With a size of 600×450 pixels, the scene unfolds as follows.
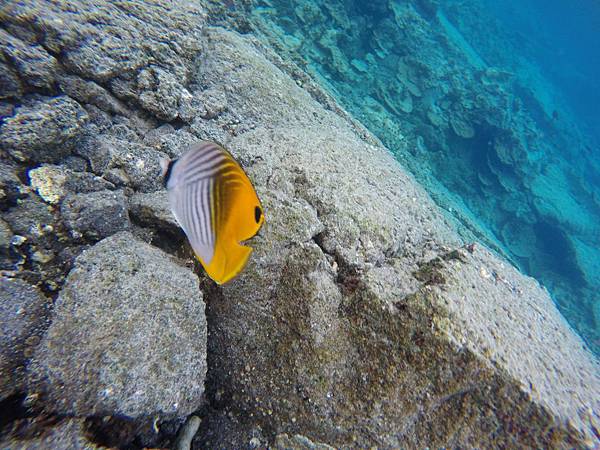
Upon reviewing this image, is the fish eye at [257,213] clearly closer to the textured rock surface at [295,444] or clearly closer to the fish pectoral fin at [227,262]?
the fish pectoral fin at [227,262]

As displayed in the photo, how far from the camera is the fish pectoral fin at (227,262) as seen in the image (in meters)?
0.90

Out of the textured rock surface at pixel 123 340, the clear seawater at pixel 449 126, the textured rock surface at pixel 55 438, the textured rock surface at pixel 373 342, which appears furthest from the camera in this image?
the clear seawater at pixel 449 126

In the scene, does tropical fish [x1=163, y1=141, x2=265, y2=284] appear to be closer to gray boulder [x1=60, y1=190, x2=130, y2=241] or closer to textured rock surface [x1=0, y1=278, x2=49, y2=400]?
textured rock surface [x1=0, y1=278, x2=49, y2=400]

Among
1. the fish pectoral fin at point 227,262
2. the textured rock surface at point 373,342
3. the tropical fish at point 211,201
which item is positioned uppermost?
the tropical fish at point 211,201

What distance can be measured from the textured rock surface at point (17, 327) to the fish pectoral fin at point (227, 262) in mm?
1165

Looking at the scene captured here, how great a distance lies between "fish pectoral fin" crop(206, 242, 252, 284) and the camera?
2.95 ft

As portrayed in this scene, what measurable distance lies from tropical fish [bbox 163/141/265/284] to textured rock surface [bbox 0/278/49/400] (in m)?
1.18

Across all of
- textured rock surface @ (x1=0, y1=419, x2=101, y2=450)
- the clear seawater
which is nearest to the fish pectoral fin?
textured rock surface @ (x1=0, y1=419, x2=101, y2=450)

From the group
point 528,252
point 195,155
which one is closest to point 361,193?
point 195,155

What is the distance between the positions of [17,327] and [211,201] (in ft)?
4.25

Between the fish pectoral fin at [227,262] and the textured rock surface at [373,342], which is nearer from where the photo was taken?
the fish pectoral fin at [227,262]

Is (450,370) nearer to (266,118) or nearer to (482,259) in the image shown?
(482,259)

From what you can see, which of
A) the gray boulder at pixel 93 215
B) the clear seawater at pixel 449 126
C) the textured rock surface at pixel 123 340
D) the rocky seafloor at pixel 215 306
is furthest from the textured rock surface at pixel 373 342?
the clear seawater at pixel 449 126

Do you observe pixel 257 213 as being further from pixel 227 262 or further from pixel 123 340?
pixel 123 340
